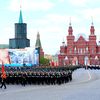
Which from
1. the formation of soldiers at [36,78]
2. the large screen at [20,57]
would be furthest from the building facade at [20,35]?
the formation of soldiers at [36,78]

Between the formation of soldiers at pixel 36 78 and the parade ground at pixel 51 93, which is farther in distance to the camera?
the formation of soldiers at pixel 36 78

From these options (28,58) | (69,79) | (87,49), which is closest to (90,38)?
(87,49)

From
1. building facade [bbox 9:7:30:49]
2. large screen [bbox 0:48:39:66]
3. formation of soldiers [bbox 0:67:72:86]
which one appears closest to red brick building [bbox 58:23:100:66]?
building facade [bbox 9:7:30:49]

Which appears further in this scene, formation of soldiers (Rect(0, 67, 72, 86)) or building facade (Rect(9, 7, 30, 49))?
building facade (Rect(9, 7, 30, 49))

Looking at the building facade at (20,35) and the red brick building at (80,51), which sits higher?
the building facade at (20,35)

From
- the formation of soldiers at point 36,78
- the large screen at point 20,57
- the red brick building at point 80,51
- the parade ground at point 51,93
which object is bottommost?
the parade ground at point 51,93

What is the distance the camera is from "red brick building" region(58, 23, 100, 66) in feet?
401

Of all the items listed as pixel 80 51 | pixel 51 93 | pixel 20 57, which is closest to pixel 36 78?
pixel 51 93

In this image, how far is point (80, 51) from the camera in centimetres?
12362

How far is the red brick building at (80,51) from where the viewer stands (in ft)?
401

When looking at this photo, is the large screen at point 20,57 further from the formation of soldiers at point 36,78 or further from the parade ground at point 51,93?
A: the parade ground at point 51,93

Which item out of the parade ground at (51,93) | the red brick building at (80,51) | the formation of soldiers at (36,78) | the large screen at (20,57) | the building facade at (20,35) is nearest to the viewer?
the parade ground at (51,93)

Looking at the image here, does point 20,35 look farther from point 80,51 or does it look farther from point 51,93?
point 51,93

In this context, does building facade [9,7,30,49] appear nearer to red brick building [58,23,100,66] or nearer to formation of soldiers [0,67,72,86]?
red brick building [58,23,100,66]
